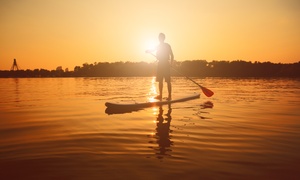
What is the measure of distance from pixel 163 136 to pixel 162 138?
0.19 m

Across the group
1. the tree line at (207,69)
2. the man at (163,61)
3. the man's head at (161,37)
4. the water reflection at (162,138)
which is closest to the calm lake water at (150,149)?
the water reflection at (162,138)

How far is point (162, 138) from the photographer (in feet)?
17.3

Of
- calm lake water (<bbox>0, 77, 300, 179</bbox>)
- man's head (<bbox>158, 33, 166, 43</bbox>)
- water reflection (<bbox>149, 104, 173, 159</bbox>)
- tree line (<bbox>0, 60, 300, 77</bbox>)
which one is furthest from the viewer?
tree line (<bbox>0, 60, 300, 77</bbox>)

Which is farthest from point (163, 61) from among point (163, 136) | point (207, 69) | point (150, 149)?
point (207, 69)

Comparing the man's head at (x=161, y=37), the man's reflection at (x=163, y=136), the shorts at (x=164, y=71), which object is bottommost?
the man's reflection at (x=163, y=136)

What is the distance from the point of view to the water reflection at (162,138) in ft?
14.1

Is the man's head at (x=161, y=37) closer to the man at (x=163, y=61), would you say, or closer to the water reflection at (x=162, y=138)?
the man at (x=163, y=61)

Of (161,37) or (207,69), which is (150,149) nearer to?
(161,37)

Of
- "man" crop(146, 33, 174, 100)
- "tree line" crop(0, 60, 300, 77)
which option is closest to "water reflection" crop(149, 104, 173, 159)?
"man" crop(146, 33, 174, 100)

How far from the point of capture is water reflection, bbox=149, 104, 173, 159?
4.29 m

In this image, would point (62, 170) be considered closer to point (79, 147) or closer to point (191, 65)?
point (79, 147)

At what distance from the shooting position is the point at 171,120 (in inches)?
292

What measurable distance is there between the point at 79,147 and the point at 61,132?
1.52 metres

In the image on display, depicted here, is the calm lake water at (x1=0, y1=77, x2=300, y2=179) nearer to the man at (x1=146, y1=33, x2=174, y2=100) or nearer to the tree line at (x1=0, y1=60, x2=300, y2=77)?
the man at (x1=146, y1=33, x2=174, y2=100)
